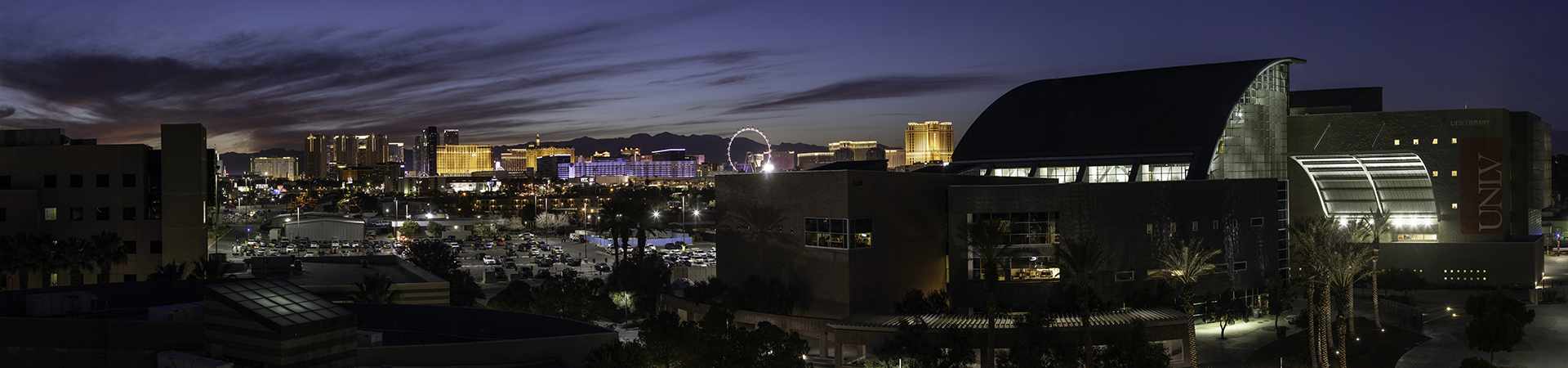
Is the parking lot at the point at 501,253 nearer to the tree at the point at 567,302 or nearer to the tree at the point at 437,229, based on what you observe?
the tree at the point at 437,229

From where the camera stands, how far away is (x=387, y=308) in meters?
41.1

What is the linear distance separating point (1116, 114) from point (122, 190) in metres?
76.1

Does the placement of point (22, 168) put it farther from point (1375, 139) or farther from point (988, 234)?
point (1375, 139)

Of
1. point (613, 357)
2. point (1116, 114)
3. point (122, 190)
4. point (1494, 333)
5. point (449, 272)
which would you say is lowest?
point (1494, 333)

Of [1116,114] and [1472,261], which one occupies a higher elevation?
[1116,114]

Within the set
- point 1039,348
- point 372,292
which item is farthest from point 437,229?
point 1039,348

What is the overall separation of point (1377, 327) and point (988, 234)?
32.8 m

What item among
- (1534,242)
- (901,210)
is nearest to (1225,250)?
(901,210)

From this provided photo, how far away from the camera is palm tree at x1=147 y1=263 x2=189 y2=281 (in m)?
56.2

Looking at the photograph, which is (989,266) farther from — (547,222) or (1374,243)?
(547,222)

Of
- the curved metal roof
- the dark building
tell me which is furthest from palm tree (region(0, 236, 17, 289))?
the dark building

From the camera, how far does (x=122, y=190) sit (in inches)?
2736

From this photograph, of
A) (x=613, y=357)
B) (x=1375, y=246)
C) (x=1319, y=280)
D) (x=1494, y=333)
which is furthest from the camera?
(x=1375, y=246)

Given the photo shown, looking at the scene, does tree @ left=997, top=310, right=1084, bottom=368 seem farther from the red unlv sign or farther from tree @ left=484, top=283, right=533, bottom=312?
the red unlv sign
